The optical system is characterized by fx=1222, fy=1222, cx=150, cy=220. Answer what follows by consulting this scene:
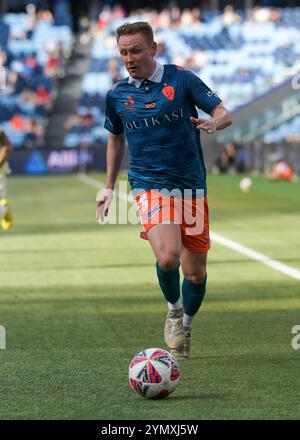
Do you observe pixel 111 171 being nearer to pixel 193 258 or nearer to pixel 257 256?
pixel 193 258

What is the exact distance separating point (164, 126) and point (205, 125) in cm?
74

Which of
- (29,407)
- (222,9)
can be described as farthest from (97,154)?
(29,407)

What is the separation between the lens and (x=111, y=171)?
28.1ft

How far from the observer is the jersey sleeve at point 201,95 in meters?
8.02

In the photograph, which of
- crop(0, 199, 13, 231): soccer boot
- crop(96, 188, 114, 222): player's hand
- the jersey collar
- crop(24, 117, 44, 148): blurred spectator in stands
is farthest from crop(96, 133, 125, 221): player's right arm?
crop(24, 117, 44, 148): blurred spectator in stands

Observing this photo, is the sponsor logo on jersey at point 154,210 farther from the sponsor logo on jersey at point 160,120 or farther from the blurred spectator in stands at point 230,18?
the blurred spectator in stands at point 230,18

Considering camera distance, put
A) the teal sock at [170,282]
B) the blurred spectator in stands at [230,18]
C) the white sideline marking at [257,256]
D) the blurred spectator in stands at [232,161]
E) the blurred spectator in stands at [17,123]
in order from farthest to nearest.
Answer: the blurred spectator in stands at [230,18], the blurred spectator in stands at [17,123], the blurred spectator in stands at [232,161], the white sideline marking at [257,256], the teal sock at [170,282]

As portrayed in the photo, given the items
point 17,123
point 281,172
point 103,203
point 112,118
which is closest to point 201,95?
point 112,118

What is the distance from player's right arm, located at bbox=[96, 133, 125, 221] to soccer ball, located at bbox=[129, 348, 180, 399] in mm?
1644

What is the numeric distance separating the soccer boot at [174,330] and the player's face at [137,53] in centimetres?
164

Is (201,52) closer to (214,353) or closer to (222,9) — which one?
(222,9)

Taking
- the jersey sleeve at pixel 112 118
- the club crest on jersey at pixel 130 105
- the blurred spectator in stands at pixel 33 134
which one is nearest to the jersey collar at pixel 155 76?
the club crest on jersey at pixel 130 105

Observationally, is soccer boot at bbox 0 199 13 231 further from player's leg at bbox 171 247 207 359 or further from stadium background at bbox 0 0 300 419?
player's leg at bbox 171 247 207 359
